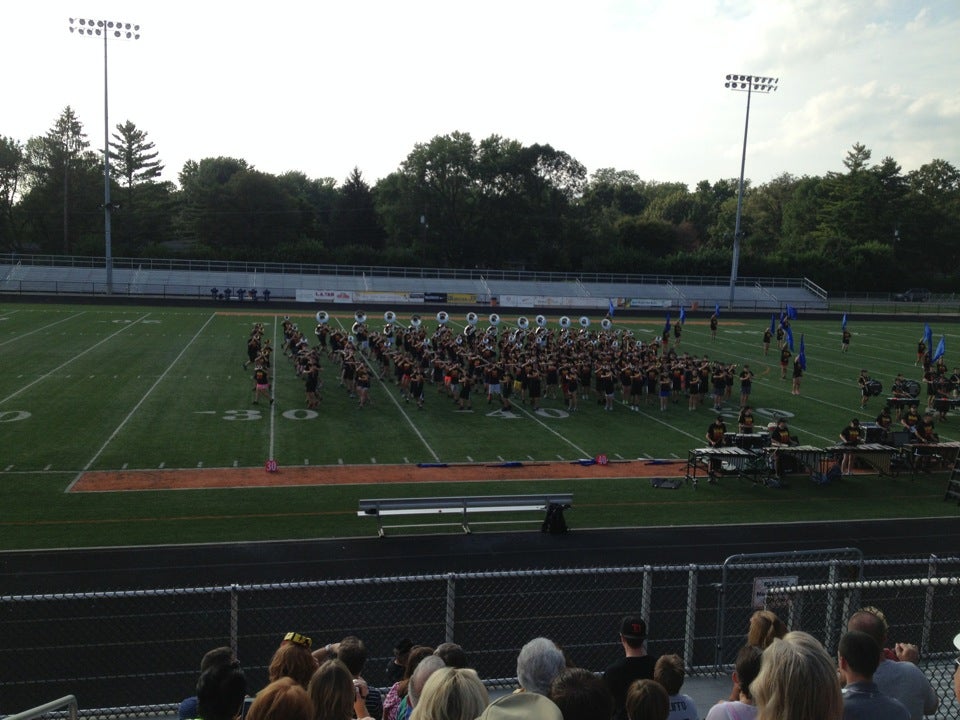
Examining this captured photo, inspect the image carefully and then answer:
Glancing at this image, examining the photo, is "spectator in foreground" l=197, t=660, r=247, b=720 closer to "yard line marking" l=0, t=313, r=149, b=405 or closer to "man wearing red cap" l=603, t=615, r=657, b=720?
"man wearing red cap" l=603, t=615, r=657, b=720

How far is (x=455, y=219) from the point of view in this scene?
3083 inches

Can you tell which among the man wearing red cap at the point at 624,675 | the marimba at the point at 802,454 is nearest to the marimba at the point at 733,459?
the marimba at the point at 802,454

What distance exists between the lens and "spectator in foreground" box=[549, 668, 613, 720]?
120 inches

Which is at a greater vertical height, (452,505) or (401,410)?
(452,505)

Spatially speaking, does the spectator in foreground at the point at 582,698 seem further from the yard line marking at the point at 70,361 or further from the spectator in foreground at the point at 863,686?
the yard line marking at the point at 70,361

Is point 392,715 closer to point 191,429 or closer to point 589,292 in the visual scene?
point 191,429

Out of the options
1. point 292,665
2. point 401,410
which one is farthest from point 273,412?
point 292,665

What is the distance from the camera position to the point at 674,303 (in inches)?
2365

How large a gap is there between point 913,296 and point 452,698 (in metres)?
82.5

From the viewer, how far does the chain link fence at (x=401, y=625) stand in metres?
7.56

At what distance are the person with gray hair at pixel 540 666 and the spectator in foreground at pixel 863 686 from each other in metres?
1.29

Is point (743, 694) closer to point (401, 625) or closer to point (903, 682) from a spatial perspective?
point (903, 682)

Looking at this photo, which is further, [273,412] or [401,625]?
[273,412]

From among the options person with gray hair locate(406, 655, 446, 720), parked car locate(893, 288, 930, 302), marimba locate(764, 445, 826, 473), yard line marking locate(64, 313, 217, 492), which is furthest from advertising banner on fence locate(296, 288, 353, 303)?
parked car locate(893, 288, 930, 302)
